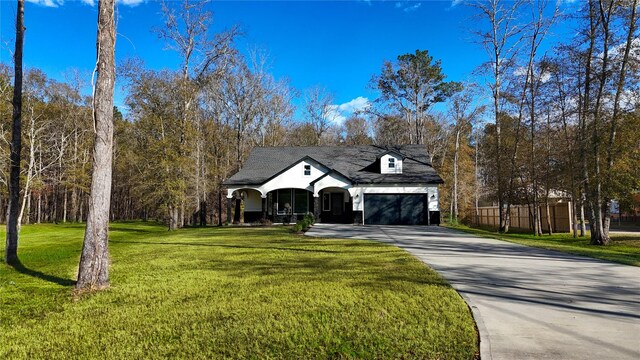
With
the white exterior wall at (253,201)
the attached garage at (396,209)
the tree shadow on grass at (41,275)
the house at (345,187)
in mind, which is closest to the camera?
the tree shadow on grass at (41,275)

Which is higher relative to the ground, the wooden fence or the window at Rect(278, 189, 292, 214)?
the window at Rect(278, 189, 292, 214)

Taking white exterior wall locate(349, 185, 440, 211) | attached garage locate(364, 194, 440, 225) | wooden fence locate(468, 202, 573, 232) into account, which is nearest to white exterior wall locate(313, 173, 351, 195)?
white exterior wall locate(349, 185, 440, 211)

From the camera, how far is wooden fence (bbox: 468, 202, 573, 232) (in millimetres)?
23188

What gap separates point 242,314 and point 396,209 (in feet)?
63.8

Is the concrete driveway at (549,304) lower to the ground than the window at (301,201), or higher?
lower

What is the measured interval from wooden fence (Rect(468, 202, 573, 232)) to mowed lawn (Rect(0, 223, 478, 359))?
20.1 metres

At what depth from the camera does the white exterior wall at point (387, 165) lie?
2436 centimetres

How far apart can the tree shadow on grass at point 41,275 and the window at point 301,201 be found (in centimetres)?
1725

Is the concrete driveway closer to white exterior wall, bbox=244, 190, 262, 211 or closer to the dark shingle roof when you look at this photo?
the dark shingle roof

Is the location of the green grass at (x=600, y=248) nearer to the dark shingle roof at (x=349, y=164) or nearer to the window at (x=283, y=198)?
the dark shingle roof at (x=349, y=164)

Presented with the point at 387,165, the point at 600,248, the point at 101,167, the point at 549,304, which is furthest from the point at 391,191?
the point at 101,167

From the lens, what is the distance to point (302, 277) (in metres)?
6.71

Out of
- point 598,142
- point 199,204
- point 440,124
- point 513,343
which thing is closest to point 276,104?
point 199,204

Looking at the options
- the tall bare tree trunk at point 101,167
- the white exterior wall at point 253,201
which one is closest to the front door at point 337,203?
the white exterior wall at point 253,201
